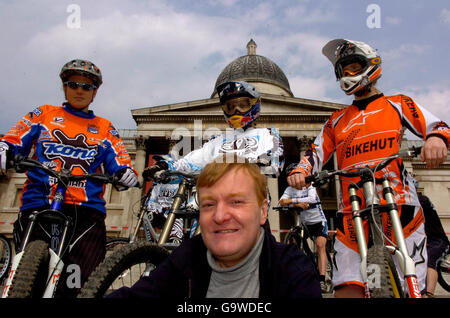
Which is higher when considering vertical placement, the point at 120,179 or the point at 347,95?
the point at 347,95

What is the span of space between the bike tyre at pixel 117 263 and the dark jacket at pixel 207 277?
225 millimetres

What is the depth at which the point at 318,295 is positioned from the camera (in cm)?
146

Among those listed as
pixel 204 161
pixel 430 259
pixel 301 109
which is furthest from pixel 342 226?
pixel 301 109

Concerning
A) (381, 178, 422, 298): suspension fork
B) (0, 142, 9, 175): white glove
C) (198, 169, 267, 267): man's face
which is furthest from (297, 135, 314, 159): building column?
(198, 169, 267, 267): man's face

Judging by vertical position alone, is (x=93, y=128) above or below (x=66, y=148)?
Result: above

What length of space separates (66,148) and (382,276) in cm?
280

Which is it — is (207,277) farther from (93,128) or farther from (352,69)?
(352,69)

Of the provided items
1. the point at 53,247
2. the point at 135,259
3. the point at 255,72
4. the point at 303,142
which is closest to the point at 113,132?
the point at 53,247

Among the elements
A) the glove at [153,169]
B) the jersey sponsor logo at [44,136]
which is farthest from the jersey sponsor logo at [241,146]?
the jersey sponsor logo at [44,136]

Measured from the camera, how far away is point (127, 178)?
2801 millimetres

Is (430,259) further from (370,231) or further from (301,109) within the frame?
(301,109)

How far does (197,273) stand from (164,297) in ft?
0.66
